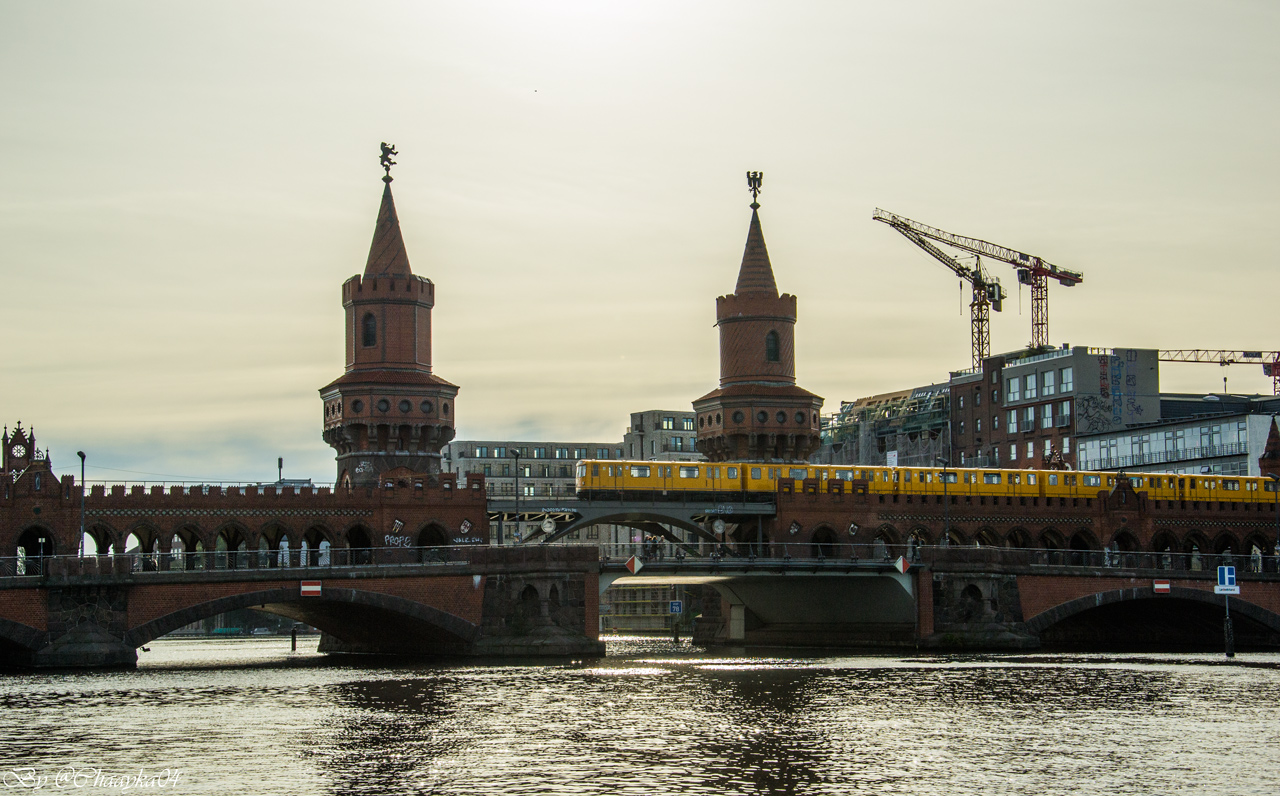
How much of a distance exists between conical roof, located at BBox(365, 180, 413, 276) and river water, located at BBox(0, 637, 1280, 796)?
36.9 metres

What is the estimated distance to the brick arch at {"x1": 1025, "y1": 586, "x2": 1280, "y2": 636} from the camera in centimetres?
10456

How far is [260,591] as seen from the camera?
280 feet

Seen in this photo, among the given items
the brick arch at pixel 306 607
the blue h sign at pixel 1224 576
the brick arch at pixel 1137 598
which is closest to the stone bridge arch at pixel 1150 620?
the brick arch at pixel 1137 598

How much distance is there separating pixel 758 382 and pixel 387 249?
30.9 meters

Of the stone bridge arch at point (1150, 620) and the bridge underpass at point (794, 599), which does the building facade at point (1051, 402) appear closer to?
the stone bridge arch at point (1150, 620)

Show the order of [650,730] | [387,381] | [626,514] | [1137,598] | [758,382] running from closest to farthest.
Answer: [650,730], [1137,598], [387,381], [626,514], [758,382]

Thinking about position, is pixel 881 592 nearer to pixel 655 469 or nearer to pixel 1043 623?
pixel 1043 623

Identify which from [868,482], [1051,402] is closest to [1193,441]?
[1051,402]

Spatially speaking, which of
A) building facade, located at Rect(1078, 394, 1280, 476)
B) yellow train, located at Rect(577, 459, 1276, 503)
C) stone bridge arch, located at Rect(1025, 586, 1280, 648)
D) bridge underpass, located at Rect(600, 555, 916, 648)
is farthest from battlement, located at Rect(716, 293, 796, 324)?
building facade, located at Rect(1078, 394, 1280, 476)

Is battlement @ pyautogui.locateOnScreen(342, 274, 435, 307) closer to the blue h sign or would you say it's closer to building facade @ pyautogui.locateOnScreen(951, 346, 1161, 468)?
the blue h sign

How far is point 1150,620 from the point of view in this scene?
116375mm

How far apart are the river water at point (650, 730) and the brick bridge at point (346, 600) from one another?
11.9 ft

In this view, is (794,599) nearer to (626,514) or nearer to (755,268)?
(626,514)

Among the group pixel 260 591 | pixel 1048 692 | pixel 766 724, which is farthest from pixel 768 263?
pixel 766 724
